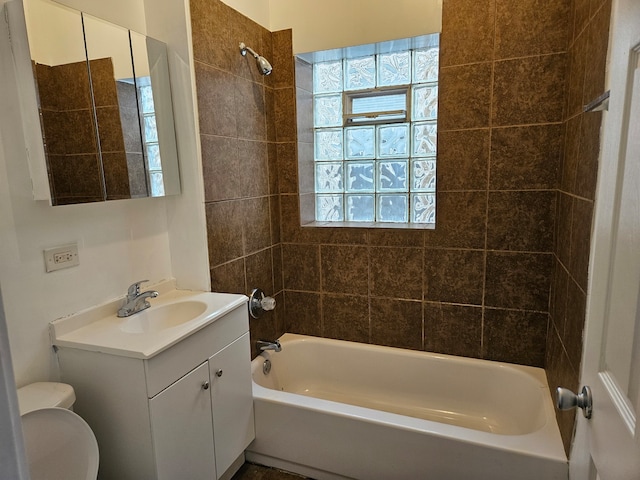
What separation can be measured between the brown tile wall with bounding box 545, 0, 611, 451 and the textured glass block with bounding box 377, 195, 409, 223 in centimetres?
87

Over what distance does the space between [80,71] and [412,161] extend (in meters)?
1.79

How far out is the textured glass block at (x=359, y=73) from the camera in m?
2.58

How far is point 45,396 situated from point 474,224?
79.8 inches

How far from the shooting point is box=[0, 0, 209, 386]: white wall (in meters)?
1.34

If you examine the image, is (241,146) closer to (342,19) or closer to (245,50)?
(245,50)

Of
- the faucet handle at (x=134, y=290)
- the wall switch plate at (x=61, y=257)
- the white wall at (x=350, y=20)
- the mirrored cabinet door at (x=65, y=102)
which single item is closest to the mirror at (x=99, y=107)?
the mirrored cabinet door at (x=65, y=102)

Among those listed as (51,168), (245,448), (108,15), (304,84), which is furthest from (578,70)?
(245,448)

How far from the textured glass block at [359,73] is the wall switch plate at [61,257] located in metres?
1.86

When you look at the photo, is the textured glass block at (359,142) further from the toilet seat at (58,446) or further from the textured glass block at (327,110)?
the toilet seat at (58,446)

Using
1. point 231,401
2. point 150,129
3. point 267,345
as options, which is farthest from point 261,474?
point 150,129

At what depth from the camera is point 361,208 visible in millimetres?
2719

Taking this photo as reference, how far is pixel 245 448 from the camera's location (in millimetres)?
1989

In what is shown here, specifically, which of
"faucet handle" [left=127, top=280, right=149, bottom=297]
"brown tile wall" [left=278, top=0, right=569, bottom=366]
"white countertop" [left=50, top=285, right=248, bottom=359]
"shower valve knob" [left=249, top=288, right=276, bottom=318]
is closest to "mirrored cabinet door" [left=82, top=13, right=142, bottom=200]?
"faucet handle" [left=127, top=280, right=149, bottom=297]

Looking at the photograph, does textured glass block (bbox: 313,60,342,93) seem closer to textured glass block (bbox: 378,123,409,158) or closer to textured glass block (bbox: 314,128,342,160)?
textured glass block (bbox: 314,128,342,160)
